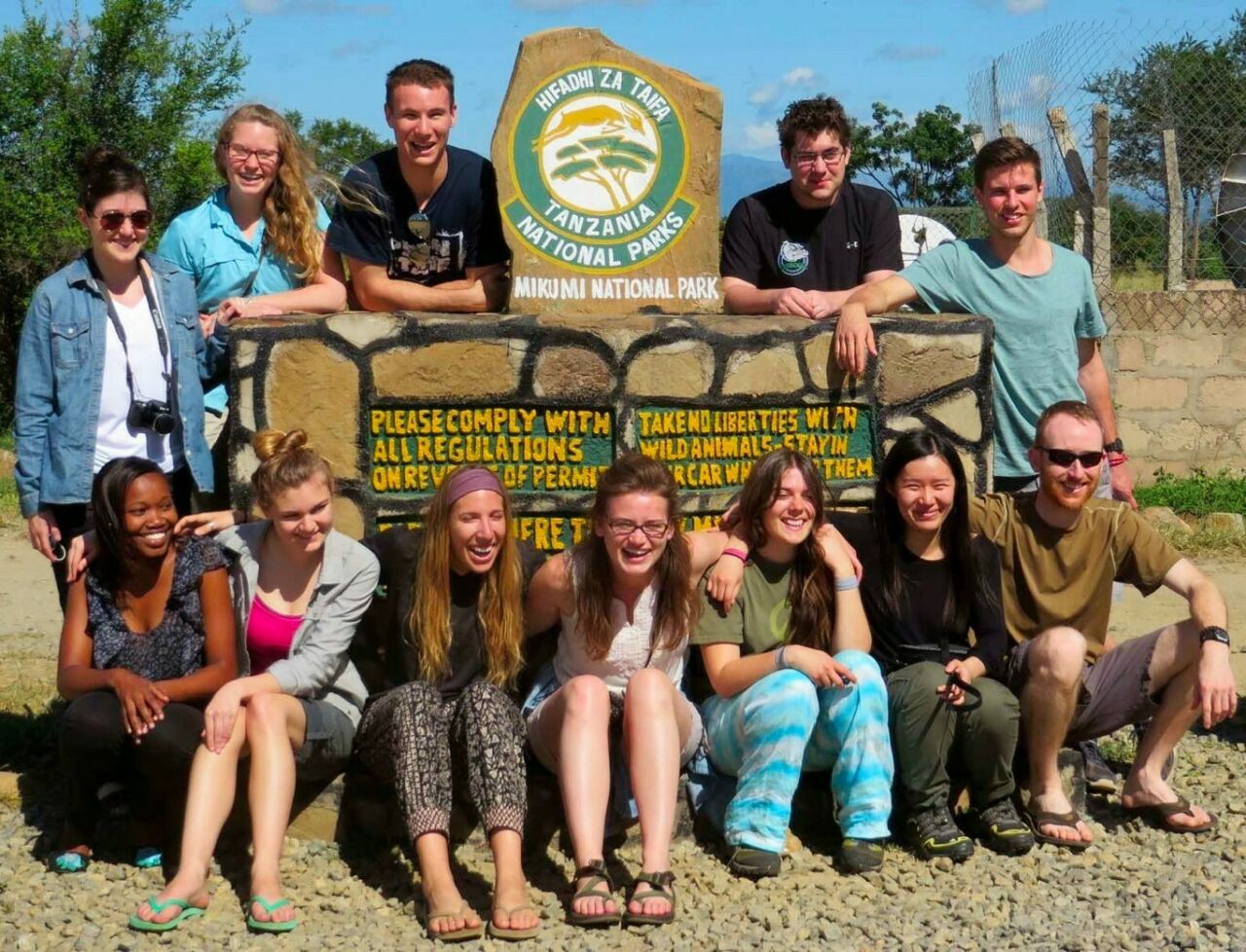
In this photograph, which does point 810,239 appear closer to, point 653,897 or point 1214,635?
point 1214,635

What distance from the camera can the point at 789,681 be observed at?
4023 mm

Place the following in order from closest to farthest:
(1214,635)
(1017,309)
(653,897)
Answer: (653,897)
(1214,635)
(1017,309)

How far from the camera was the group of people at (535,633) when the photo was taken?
384cm

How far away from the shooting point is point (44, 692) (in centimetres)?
564

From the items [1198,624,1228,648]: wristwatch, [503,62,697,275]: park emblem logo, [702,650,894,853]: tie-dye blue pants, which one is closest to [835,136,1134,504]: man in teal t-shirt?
[503,62,697,275]: park emblem logo

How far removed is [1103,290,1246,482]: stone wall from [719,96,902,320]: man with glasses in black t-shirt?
4668 millimetres

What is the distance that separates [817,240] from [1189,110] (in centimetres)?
548

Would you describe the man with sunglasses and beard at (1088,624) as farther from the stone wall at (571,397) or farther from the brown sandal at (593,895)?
the brown sandal at (593,895)

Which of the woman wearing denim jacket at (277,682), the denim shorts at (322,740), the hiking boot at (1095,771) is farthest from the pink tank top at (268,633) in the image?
the hiking boot at (1095,771)

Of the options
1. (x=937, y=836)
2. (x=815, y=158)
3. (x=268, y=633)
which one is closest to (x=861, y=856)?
(x=937, y=836)

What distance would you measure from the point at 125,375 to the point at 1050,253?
9.27 feet

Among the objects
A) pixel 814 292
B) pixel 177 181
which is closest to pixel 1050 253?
pixel 814 292

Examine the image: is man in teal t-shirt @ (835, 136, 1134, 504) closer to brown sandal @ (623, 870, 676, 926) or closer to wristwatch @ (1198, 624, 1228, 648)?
wristwatch @ (1198, 624, 1228, 648)

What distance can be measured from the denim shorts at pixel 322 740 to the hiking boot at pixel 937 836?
1502mm
